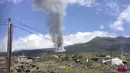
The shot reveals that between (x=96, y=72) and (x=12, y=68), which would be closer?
(x=12, y=68)

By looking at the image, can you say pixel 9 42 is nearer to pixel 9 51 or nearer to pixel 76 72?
pixel 9 51

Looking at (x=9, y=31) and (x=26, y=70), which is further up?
(x=9, y=31)

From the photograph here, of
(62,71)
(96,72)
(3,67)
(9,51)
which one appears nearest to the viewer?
(9,51)

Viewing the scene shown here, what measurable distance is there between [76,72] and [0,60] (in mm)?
14425

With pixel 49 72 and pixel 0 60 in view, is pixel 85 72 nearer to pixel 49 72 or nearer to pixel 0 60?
pixel 49 72

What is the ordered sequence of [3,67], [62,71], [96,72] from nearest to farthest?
[3,67] < [62,71] < [96,72]

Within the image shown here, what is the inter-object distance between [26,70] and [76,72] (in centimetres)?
Result: 999

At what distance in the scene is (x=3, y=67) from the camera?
2121 inches

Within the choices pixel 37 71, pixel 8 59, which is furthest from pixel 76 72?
pixel 8 59

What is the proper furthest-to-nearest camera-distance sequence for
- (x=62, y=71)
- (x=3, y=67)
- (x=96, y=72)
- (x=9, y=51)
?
(x=96, y=72)
(x=62, y=71)
(x=3, y=67)
(x=9, y=51)

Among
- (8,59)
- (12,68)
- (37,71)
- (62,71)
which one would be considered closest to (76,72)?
(62,71)

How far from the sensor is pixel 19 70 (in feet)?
183

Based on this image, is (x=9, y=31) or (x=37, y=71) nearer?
(x=9, y=31)

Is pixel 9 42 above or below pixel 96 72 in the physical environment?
above
